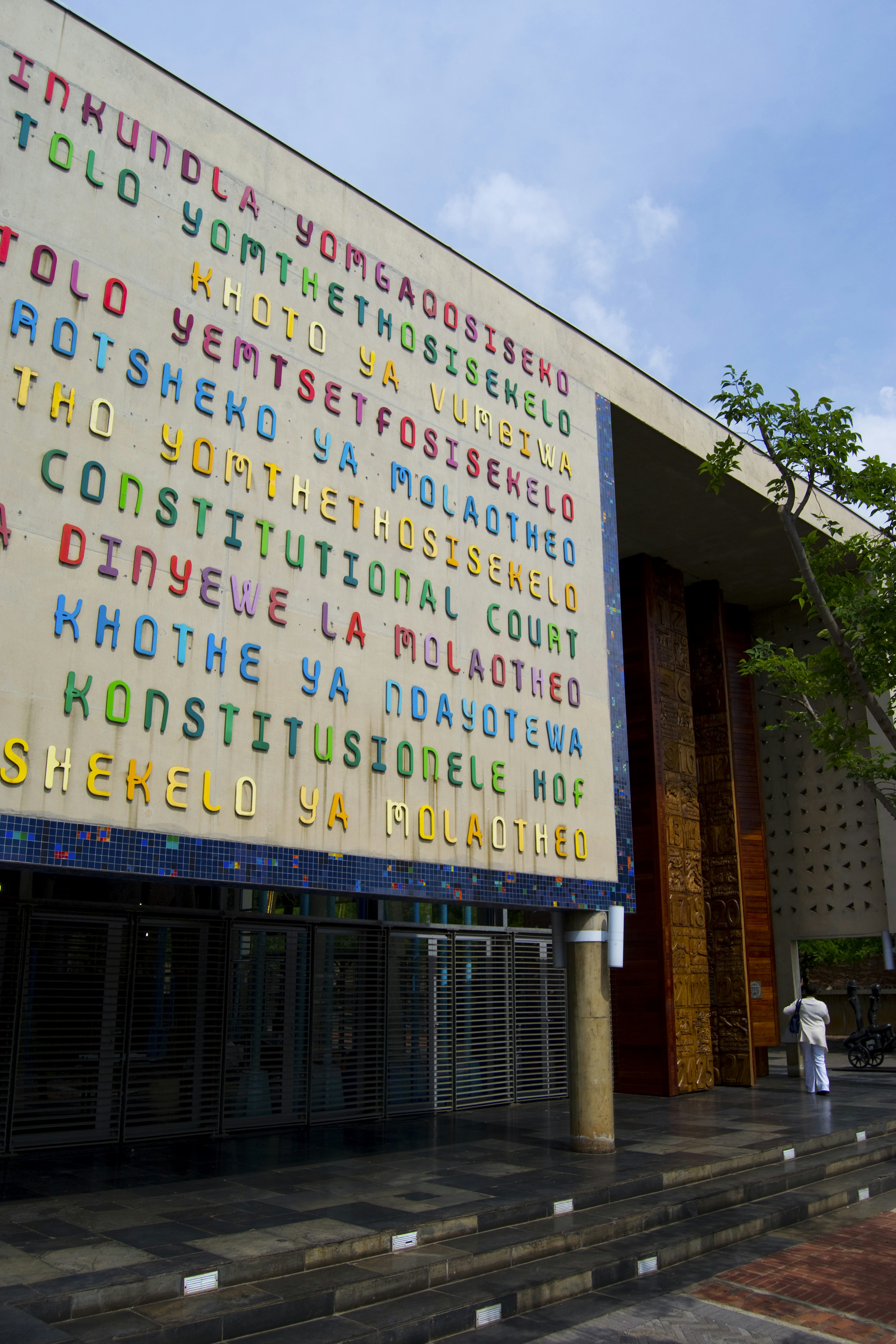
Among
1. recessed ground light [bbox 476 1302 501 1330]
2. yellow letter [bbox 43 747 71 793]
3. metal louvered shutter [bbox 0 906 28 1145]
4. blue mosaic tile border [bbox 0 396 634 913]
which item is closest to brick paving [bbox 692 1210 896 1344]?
recessed ground light [bbox 476 1302 501 1330]

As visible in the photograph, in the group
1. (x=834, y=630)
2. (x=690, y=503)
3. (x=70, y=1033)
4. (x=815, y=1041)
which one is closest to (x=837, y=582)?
(x=834, y=630)

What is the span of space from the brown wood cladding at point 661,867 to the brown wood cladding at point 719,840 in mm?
607

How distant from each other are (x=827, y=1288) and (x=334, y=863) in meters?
5.31

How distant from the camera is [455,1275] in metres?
7.62

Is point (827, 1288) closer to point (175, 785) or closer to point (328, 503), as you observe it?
point (175, 785)

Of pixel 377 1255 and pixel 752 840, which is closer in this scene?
pixel 377 1255

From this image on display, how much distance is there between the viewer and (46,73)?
9.41 meters

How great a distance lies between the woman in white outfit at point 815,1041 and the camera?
17.8 metres

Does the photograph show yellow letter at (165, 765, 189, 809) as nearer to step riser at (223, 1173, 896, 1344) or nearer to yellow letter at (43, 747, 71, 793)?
yellow letter at (43, 747, 71, 793)

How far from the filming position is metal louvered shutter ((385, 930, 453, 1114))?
15539 mm

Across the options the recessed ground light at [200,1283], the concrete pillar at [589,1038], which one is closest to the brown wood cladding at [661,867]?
the concrete pillar at [589,1038]

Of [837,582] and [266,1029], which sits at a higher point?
[837,582]

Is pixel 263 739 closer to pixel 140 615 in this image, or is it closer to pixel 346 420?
pixel 140 615

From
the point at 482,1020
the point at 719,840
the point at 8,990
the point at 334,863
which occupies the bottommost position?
the point at 482,1020
